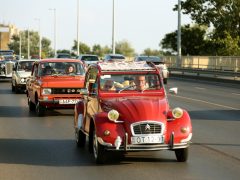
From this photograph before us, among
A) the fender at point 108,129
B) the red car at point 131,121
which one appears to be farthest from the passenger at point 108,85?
the fender at point 108,129

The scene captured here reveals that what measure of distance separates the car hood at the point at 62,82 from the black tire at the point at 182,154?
28.2 feet

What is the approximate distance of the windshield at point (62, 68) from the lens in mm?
19828

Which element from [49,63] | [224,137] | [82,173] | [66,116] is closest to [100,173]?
[82,173]

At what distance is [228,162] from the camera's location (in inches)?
408

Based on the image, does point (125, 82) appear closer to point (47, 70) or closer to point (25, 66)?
point (47, 70)

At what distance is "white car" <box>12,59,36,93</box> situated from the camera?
29891mm

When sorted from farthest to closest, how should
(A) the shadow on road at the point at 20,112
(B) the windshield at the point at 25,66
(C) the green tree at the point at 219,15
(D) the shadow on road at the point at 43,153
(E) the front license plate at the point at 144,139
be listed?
(C) the green tree at the point at 219,15 < (B) the windshield at the point at 25,66 < (A) the shadow on road at the point at 20,112 < (D) the shadow on road at the point at 43,153 < (E) the front license plate at the point at 144,139

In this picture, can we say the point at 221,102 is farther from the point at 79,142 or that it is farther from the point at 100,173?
the point at 100,173

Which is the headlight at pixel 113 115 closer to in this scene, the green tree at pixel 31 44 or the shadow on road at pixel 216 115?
the shadow on road at pixel 216 115

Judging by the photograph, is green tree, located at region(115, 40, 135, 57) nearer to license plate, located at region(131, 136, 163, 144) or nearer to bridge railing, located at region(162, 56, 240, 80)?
bridge railing, located at region(162, 56, 240, 80)

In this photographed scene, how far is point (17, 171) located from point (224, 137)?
543cm

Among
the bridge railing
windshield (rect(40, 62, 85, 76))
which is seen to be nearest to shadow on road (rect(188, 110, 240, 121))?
windshield (rect(40, 62, 85, 76))

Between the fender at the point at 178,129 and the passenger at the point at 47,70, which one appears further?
the passenger at the point at 47,70

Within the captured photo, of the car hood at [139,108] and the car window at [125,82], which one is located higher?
the car window at [125,82]
